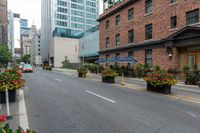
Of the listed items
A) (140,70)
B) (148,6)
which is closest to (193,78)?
(140,70)

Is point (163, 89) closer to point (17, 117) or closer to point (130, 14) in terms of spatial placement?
point (17, 117)

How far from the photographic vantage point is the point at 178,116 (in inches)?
255

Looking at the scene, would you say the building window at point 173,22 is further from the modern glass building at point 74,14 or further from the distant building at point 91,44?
the modern glass building at point 74,14

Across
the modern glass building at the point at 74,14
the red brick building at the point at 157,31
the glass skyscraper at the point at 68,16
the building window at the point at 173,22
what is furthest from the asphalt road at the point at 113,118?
the modern glass building at the point at 74,14

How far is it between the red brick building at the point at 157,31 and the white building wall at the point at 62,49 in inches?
1922

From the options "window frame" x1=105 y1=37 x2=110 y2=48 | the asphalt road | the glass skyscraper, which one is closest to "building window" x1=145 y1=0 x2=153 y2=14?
"window frame" x1=105 y1=37 x2=110 y2=48

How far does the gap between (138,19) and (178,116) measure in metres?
22.3

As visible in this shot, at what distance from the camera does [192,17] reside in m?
18.8

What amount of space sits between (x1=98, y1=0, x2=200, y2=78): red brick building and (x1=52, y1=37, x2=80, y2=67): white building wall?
48807 mm

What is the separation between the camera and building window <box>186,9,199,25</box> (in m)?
18.3

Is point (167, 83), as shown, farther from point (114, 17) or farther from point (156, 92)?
point (114, 17)

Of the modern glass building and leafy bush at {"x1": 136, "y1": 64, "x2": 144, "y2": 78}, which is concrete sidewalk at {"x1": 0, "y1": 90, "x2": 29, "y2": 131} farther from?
the modern glass building

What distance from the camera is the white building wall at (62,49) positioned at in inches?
3172

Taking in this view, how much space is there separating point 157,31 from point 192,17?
16.2ft
